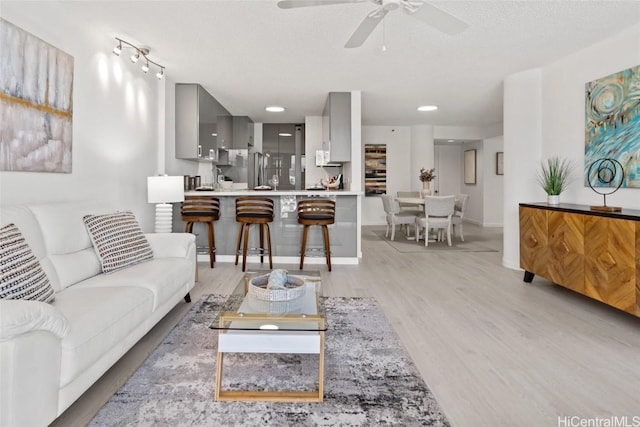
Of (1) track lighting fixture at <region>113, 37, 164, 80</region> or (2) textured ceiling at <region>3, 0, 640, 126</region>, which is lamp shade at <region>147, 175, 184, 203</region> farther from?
(2) textured ceiling at <region>3, 0, 640, 126</region>

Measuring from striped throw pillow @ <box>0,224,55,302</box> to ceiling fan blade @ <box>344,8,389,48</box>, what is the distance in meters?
2.36

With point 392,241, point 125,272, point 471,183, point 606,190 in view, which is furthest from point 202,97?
point 471,183

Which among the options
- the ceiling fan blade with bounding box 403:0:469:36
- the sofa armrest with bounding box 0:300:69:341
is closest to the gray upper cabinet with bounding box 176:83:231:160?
the ceiling fan blade with bounding box 403:0:469:36

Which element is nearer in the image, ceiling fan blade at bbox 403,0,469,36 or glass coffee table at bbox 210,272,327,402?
glass coffee table at bbox 210,272,327,402

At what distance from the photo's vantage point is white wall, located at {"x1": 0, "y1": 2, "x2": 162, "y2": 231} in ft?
8.69

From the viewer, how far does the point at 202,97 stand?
531cm

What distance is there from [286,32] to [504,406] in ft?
10.6

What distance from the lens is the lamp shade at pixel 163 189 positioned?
4.03m

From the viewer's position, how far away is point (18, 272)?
1.67 meters

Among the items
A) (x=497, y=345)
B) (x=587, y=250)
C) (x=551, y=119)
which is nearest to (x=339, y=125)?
(x=551, y=119)

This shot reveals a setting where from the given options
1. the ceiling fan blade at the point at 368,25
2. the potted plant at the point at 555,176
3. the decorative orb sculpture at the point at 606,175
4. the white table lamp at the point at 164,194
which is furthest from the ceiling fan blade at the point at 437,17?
the white table lamp at the point at 164,194

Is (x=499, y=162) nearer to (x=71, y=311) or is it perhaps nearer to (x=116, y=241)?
(x=116, y=241)

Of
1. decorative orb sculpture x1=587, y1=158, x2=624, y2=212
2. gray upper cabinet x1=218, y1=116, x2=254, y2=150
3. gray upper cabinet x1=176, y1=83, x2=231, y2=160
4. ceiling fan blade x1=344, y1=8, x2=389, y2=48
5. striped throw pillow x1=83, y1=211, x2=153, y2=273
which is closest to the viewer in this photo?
ceiling fan blade x1=344, y1=8, x2=389, y2=48

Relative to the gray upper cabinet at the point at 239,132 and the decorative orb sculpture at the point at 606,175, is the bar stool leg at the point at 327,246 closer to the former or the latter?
the decorative orb sculpture at the point at 606,175
